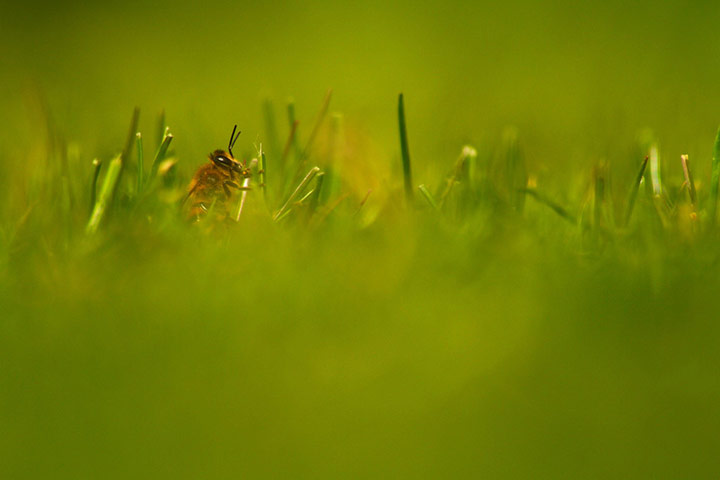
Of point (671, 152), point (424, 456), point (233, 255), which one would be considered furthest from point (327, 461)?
point (671, 152)

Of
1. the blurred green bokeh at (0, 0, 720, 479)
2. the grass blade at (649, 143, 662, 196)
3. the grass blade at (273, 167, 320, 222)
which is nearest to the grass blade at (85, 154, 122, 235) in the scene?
the blurred green bokeh at (0, 0, 720, 479)

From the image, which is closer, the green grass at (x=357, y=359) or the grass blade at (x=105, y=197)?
the green grass at (x=357, y=359)

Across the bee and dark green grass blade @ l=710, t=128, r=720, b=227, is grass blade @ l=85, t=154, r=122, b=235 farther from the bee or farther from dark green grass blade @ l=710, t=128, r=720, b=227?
dark green grass blade @ l=710, t=128, r=720, b=227

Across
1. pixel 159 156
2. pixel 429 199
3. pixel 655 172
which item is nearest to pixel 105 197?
pixel 159 156

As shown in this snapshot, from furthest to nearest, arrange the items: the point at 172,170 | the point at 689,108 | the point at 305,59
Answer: the point at 305,59
the point at 689,108
the point at 172,170

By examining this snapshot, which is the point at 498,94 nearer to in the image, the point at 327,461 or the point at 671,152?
the point at 671,152

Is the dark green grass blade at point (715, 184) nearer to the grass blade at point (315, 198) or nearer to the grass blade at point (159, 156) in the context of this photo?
the grass blade at point (315, 198)

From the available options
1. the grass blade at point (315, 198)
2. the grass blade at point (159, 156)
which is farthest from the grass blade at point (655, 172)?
the grass blade at point (159, 156)

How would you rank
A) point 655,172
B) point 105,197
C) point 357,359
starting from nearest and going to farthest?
point 357,359 → point 105,197 → point 655,172

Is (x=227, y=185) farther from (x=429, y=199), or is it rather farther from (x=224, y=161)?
(x=429, y=199)
